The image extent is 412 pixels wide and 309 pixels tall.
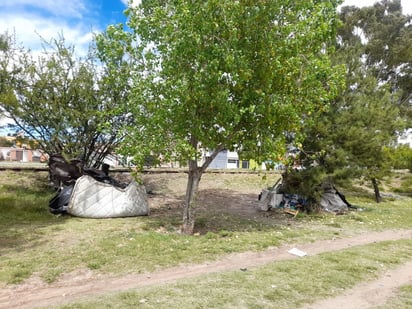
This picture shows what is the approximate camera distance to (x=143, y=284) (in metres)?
4.02

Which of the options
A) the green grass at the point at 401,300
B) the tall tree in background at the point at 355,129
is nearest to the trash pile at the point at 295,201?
the tall tree in background at the point at 355,129

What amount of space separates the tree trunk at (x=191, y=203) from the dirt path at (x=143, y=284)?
1898mm

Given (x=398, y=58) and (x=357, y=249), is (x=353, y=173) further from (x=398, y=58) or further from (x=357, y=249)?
(x=398, y=58)

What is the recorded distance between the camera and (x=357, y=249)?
19.5ft

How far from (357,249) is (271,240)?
166 centimetres

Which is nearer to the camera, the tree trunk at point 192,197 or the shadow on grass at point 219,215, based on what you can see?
the tree trunk at point 192,197

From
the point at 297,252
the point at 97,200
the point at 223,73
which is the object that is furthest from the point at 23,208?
the point at 297,252

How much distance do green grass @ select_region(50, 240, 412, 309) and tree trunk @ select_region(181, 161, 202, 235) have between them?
2671 millimetres

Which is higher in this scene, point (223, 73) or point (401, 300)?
point (223, 73)

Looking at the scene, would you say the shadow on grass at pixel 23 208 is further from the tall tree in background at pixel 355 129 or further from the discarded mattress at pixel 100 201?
the tall tree in background at pixel 355 129

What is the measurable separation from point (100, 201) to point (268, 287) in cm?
594

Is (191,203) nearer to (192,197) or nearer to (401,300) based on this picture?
(192,197)

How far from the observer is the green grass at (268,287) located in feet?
11.0

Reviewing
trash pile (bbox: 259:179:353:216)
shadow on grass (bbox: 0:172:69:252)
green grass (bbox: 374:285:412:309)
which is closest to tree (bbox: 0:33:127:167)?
shadow on grass (bbox: 0:172:69:252)
